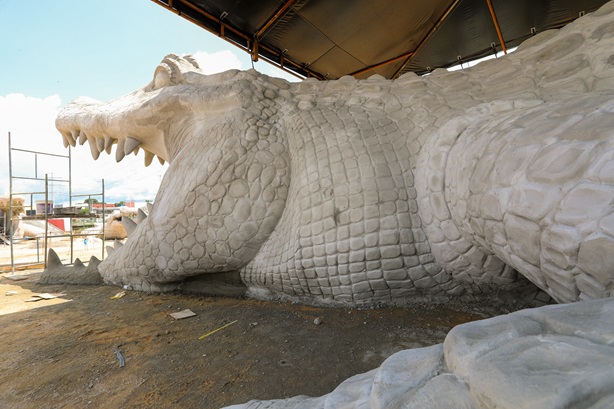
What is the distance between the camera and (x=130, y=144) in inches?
116

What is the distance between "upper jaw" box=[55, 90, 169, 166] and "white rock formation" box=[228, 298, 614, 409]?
2839 mm

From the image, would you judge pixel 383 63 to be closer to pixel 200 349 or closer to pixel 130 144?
pixel 130 144

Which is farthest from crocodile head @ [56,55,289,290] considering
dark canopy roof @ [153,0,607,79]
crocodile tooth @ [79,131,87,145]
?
dark canopy roof @ [153,0,607,79]

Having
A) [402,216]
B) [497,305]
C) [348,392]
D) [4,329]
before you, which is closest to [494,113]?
[402,216]

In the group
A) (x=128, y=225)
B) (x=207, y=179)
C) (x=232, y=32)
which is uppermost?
(x=232, y=32)

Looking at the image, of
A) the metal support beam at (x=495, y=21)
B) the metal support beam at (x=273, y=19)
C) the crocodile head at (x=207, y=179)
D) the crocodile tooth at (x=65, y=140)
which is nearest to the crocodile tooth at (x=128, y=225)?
the crocodile head at (x=207, y=179)

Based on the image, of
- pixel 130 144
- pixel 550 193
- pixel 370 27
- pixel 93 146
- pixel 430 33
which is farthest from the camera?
pixel 430 33

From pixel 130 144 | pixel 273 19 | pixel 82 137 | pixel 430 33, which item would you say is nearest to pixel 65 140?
pixel 82 137

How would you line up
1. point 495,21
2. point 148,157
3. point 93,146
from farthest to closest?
point 495,21
point 148,157
point 93,146

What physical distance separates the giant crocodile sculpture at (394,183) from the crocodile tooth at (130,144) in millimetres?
279

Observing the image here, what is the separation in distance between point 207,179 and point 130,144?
142 cm

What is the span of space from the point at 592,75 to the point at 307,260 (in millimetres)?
1494

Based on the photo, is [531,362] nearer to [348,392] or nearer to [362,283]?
[348,392]

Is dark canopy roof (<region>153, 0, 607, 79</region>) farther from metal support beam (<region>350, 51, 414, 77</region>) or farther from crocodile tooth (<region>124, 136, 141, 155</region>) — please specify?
crocodile tooth (<region>124, 136, 141, 155</region>)
